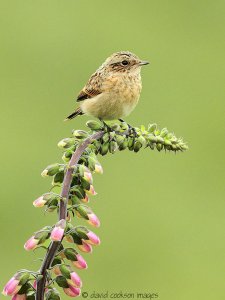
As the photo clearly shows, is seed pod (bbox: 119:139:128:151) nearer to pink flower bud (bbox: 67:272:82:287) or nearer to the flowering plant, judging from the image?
the flowering plant

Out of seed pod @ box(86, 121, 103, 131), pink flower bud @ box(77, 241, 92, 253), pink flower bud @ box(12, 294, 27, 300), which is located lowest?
pink flower bud @ box(12, 294, 27, 300)

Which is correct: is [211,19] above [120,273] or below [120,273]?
above

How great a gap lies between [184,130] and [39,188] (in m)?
2.88

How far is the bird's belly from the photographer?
6.45m

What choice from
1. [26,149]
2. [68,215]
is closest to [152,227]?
[26,149]

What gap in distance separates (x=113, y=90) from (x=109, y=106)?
0.83 feet

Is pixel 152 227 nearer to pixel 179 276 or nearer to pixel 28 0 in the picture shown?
pixel 179 276

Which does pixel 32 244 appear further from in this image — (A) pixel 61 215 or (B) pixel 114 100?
(B) pixel 114 100

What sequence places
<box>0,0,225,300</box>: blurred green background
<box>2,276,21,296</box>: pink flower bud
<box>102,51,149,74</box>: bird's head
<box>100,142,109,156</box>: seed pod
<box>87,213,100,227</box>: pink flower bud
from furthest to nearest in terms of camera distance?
<box>0,0,225,300</box>: blurred green background → <box>102,51,149,74</box>: bird's head → <box>100,142,109,156</box>: seed pod → <box>87,213,100,227</box>: pink flower bud → <box>2,276,21,296</box>: pink flower bud

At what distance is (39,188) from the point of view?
1087 centimetres

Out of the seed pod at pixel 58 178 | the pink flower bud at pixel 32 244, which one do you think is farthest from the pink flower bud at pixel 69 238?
the seed pod at pixel 58 178

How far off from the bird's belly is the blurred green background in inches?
84.2

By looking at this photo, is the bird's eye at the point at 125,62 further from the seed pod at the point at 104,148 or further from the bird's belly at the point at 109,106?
the seed pod at the point at 104,148

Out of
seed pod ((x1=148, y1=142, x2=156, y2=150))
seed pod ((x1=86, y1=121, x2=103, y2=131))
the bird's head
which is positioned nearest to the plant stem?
seed pod ((x1=148, y1=142, x2=156, y2=150))
